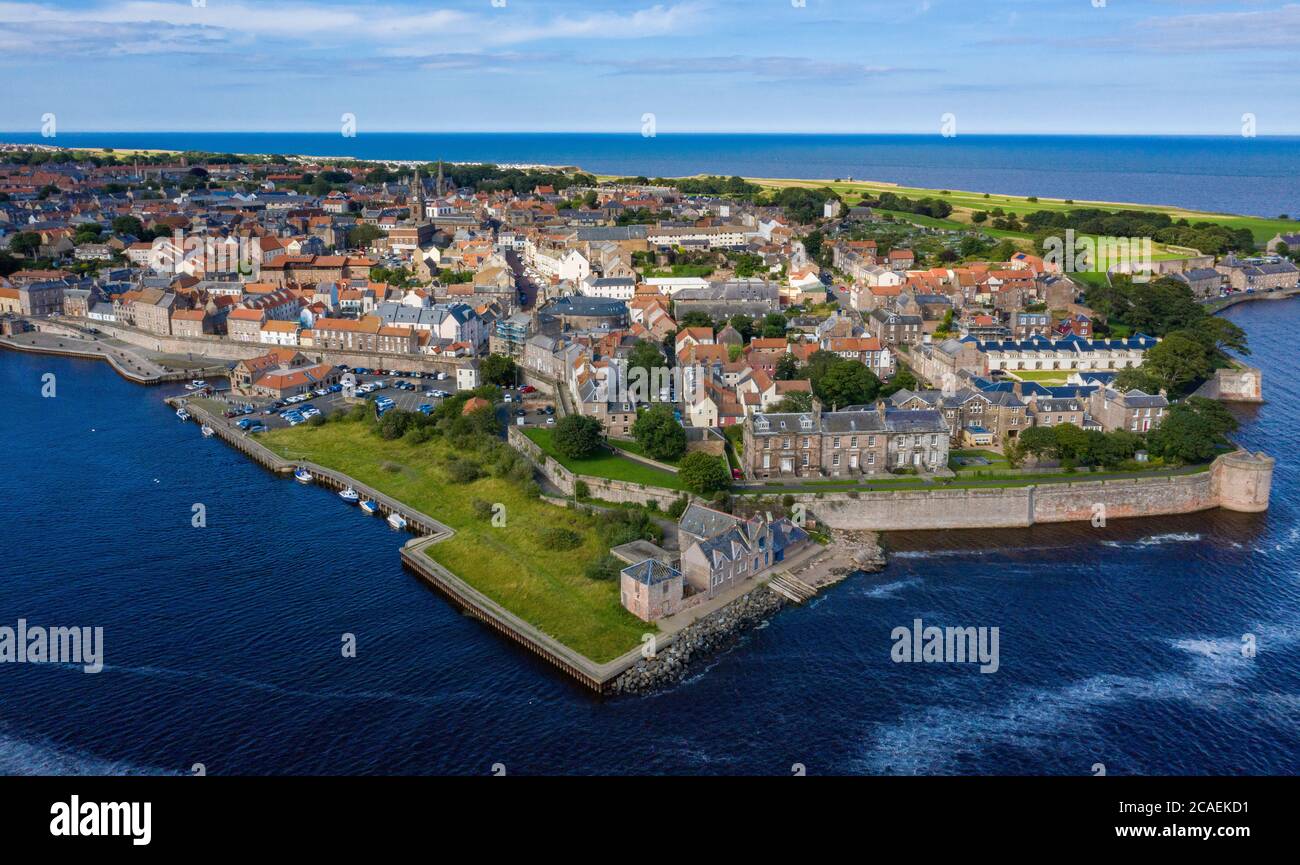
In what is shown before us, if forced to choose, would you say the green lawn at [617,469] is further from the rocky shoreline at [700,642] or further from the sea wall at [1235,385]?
the sea wall at [1235,385]

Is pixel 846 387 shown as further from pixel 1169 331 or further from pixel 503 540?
pixel 1169 331

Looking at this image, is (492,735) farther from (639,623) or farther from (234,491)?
(234,491)

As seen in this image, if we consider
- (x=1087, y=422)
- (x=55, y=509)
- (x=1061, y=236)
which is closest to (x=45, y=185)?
(x=55, y=509)

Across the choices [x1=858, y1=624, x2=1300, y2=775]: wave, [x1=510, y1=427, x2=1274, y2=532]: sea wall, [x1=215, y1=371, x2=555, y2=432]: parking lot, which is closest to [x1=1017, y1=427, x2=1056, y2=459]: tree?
[x1=510, y1=427, x2=1274, y2=532]: sea wall

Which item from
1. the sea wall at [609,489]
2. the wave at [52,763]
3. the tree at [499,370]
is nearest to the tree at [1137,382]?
the sea wall at [609,489]
